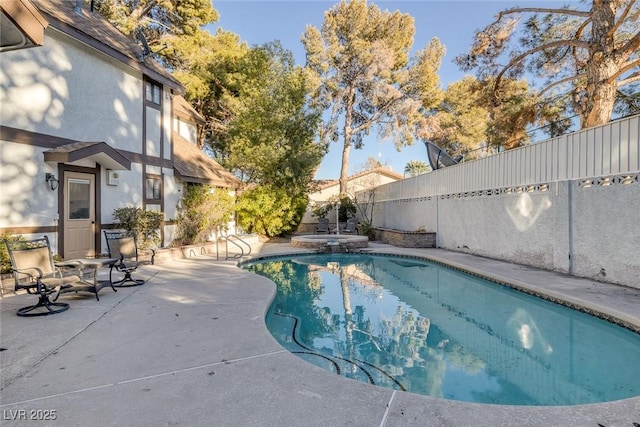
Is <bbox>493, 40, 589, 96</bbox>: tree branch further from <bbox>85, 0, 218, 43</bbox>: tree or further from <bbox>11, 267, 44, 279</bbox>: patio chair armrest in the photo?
<bbox>85, 0, 218, 43</bbox>: tree

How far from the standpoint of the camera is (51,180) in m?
8.92

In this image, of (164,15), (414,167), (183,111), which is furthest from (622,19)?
(414,167)

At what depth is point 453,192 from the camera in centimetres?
1500

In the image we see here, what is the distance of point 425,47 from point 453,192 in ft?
47.4

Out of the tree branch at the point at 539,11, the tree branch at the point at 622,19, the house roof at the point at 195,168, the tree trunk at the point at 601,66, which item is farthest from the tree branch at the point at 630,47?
the house roof at the point at 195,168

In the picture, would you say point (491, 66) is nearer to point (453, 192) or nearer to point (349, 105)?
point (453, 192)

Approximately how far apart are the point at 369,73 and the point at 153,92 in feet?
48.6

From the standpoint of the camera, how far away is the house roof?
47.6 feet

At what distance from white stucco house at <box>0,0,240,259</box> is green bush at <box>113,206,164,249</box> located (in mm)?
319

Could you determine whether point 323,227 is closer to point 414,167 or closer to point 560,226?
point 560,226

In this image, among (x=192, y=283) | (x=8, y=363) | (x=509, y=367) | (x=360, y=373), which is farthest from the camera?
(x=192, y=283)

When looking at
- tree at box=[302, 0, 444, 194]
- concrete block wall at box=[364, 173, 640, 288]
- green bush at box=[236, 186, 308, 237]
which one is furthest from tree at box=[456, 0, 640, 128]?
tree at box=[302, 0, 444, 194]

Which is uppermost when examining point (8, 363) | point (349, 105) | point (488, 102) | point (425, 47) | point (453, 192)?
point (425, 47)

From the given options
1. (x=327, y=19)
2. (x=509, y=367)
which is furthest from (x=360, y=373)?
(x=327, y=19)
